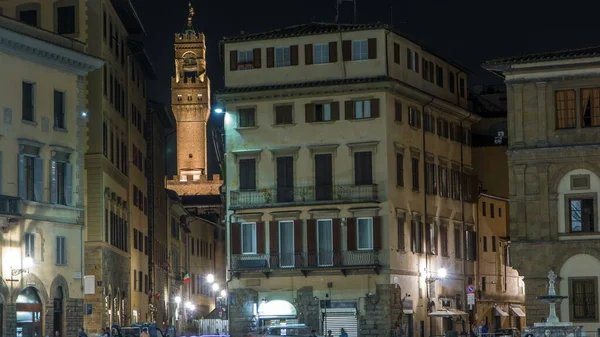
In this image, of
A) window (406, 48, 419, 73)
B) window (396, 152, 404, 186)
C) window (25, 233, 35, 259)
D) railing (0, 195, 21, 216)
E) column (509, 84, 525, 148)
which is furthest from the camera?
window (406, 48, 419, 73)

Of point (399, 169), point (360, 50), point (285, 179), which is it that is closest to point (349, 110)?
point (360, 50)

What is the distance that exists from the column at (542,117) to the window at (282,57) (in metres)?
18.0

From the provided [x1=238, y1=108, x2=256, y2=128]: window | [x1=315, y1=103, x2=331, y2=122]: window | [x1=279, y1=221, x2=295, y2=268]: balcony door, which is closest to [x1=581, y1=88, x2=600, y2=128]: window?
[x1=315, y1=103, x2=331, y2=122]: window

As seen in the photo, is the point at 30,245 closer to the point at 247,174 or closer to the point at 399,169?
the point at 247,174

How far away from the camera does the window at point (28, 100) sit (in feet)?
228

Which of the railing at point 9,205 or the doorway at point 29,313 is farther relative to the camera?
the doorway at point 29,313

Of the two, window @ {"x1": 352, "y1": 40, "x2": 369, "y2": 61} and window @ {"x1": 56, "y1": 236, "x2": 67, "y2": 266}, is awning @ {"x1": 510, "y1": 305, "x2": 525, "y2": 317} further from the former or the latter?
window @ {"x1": 56, "y1": 236, "x2": 67, "y2": 266}

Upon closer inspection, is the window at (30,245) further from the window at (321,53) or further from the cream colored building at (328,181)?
the window at (321,53)

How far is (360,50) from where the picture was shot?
88.2 metres

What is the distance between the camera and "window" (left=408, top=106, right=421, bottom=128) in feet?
297

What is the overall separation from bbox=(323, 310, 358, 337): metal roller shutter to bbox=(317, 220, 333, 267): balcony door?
124 inches

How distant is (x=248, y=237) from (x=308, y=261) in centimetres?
427

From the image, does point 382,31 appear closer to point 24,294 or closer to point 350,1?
point 350,1

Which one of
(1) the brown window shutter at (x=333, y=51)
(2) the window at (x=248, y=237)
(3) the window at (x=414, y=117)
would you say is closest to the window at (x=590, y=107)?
(3) the window at (x=414, y=117)
